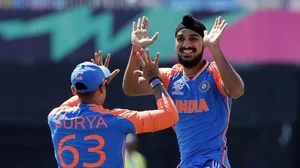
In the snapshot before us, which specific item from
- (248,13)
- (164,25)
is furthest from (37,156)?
(248,13)

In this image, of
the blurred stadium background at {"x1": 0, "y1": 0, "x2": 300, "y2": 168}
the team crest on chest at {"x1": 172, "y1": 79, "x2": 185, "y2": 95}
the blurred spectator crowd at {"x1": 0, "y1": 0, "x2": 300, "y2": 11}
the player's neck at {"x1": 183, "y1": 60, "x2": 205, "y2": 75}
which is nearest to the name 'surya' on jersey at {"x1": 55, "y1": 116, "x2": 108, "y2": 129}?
the team crest on chest at {"x1": 172, "y1": 79, "x2": 185, "y2": 95}

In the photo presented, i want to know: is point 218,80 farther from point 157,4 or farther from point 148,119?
point 157,4

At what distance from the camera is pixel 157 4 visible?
1562 cm

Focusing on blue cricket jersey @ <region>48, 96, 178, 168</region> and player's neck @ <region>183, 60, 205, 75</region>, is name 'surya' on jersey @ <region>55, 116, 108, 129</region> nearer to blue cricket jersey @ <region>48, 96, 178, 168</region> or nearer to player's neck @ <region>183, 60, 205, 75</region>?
blue cricket jersey @ <region>48, 96, 178, 168</region>

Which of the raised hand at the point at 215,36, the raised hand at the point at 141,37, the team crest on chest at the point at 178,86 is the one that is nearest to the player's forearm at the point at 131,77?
the raised hand at the point at 141,37

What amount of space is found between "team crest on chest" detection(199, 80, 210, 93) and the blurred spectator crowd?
6.93 meters

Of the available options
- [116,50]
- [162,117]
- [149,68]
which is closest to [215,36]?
[149,68]

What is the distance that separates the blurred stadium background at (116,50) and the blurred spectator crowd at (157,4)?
0.02 meters

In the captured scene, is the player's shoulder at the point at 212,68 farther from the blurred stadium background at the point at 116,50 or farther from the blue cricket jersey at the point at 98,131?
the blurred stadium background at the point at 116,50

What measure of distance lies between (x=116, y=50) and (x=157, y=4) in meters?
1.96

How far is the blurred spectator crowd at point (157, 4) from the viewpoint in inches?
563

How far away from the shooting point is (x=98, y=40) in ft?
46.1

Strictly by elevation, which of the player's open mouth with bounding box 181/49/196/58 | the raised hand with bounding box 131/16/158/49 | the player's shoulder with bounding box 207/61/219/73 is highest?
the raised hand with bounding box 131/16/158/49

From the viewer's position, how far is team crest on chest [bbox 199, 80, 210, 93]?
→ 7.46 m
